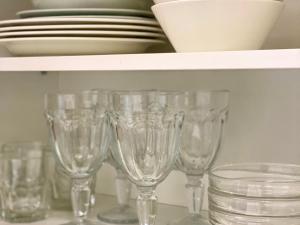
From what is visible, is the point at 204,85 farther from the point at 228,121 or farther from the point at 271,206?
the point at 271,206

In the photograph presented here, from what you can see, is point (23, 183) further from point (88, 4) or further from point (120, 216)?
point (88, 4)

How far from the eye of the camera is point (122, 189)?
1.04 meters

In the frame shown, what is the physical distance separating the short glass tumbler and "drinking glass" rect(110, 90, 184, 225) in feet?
0.80

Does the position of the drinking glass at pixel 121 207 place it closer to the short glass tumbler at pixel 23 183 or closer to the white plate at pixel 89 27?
the short glass tumbler at pixel 23 183

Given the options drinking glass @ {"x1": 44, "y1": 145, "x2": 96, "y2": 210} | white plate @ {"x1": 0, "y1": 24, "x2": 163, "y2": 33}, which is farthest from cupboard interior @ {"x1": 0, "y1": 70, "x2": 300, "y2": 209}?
white plate @ {"x1": 0, "y1": 24, "x2": 163, "y2": 33}

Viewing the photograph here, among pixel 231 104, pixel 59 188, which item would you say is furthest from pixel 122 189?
pixel 231 104

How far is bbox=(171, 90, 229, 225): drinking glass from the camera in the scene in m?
0.92

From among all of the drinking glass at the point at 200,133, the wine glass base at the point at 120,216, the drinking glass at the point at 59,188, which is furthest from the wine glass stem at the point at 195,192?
the drinking glass at the point at 59,188

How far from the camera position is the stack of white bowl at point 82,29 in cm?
88

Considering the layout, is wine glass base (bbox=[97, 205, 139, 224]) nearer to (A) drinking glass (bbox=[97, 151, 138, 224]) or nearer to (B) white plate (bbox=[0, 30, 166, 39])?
(A) drinking glass (bbox=[97, 151, 138, 224])

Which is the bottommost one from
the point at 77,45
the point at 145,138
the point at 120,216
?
the point at 120,216

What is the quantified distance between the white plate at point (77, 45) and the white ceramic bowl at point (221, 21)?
14 centimetres

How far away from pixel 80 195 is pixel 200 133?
0.23 meters

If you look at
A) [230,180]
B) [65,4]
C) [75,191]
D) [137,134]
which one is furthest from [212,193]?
[65,4]
